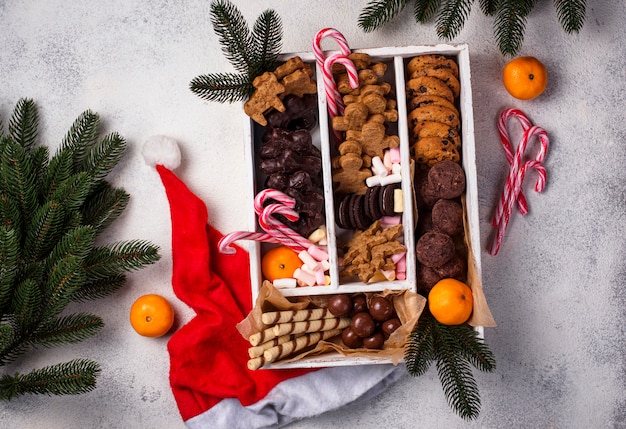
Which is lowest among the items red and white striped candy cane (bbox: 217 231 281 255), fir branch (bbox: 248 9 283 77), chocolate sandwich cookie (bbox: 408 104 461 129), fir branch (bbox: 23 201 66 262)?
red and white striped candy cane (bbox: 217 231 281 255)

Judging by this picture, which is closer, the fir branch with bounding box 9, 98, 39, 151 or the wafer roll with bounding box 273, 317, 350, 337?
the wafer roll with bounding box 273, 317, 350, 337

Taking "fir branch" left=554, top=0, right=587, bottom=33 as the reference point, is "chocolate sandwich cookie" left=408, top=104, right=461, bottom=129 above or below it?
below

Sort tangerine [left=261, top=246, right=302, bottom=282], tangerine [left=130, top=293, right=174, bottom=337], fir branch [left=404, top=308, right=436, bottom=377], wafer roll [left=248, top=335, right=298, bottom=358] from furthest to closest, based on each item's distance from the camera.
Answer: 1. tangerine [left=130, top=293, right=174, bottom=337]
2. tangerine [left=261, top=246, right=302, bottom=282]
3. wafer roll [left=248, top=335, right=298, bottom=358]
4. fir branch [left=404, top=308, right=436, bottom=377]

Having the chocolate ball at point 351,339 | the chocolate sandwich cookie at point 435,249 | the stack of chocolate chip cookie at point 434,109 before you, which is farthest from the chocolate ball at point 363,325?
the stack of chocolate chip cookie at point 434,109

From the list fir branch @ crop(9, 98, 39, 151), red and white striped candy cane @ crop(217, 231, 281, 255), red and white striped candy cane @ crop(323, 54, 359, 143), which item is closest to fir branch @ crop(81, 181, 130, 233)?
fir branch @ crop(9, 98, 39, 151)

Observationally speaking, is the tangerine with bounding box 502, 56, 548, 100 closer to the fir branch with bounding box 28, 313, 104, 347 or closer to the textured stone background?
the textured stone background

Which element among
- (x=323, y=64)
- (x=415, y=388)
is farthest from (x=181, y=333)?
(x=323, y=64)
